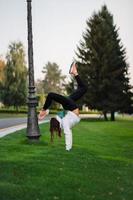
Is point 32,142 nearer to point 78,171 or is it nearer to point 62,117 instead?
point 62,117

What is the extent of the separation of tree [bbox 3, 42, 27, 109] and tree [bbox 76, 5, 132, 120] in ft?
88.1

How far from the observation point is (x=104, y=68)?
52094 mm

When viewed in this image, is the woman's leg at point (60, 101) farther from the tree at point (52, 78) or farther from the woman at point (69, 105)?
the tree at point (52, 78)

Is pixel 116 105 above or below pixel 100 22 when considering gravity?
below

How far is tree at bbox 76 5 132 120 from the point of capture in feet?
170

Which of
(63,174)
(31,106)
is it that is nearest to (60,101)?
(63,174)

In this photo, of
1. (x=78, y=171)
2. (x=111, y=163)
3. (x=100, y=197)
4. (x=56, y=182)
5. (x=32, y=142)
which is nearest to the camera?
(x=100, y=197)

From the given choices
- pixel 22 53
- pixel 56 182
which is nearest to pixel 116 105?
pixel 22 53

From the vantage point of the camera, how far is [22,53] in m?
81.6

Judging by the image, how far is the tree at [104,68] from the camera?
51.8 metres

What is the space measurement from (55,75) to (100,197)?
503 feet

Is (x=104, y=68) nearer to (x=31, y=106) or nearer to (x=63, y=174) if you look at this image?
(x=31, y=106)

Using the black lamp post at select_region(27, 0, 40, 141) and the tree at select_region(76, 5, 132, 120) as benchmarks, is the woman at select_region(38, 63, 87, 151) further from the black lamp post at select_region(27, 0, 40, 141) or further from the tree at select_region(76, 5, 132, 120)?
the tree at select_region(76, 5, 132, 120)

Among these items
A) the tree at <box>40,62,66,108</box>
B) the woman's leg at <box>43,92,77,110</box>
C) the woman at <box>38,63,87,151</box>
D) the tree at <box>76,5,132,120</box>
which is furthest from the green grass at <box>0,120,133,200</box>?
the tree at <box>40,62,66,108</box>
